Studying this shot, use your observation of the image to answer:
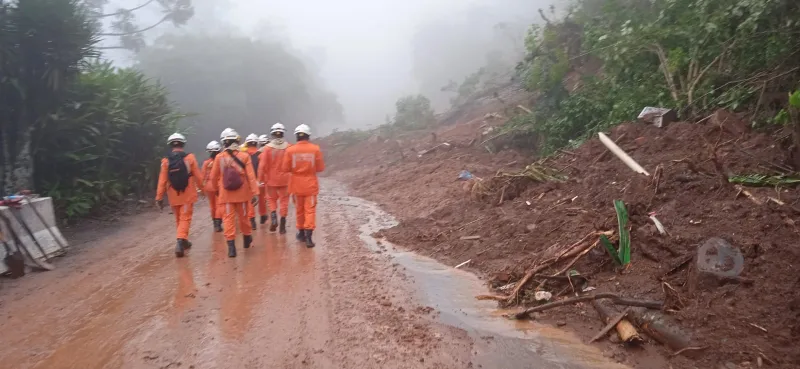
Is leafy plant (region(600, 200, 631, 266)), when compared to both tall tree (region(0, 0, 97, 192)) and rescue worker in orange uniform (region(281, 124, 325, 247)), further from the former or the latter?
tall tree (region(0, 0, 97, 192))

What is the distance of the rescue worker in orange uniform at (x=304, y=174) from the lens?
791 cm

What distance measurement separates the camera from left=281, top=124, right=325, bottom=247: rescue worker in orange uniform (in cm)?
791

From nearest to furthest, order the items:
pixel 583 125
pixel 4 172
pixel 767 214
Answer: pixel 767 214, pixel 4 172, pixel 583 125

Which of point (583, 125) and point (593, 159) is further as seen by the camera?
point (583, 125)

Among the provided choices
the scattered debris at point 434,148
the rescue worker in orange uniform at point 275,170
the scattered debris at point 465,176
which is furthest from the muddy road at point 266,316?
the scattered debris at point 434,148

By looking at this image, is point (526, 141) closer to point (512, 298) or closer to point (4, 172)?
point (512, 298)

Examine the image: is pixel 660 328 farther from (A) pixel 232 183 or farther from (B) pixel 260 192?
(B) pixel 260 192

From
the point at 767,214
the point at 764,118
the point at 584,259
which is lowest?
the point at 584,259

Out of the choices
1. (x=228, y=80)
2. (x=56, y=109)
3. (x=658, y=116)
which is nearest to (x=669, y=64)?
(x=658, y=116)

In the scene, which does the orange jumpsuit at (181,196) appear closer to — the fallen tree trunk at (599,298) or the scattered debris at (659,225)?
the fallen tree trunk at (599,298)

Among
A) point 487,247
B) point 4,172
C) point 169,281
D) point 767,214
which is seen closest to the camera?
point 767,214

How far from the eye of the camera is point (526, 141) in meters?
14.0

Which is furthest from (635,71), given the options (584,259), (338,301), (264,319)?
(264,319)

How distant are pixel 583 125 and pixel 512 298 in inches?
278
